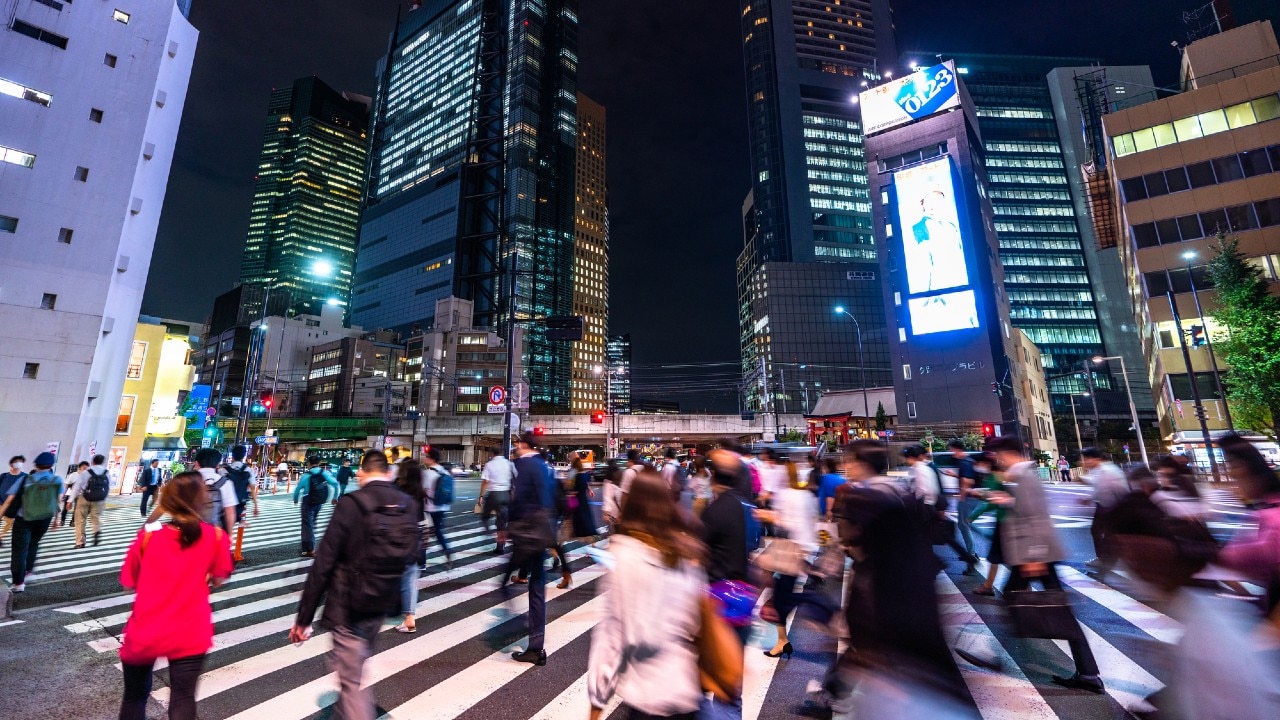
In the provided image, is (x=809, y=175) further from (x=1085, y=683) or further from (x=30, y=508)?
(x=30, y=508)

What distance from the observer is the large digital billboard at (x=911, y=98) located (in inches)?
2382

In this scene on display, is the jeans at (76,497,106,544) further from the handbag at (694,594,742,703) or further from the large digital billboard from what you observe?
the large digital billboard

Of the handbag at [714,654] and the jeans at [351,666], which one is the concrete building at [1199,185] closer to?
the handbag at [714,654]

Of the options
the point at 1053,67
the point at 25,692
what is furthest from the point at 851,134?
the point at 25,692

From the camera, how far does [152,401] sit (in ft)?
119

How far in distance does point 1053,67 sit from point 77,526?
170812 millimetres

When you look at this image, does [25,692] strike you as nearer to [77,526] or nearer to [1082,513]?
[77,526]

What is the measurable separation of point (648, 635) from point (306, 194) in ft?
740

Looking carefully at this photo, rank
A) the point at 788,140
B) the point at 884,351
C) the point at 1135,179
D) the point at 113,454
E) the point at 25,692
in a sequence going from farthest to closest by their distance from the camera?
the point at 788,140, the point at 884,351, the point at 1135,179, the point at 113,454, the point at 25,692

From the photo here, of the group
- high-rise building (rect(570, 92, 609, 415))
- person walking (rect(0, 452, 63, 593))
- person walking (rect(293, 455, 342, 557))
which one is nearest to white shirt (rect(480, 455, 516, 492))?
person walking (rect(293, 455, 342, 557))

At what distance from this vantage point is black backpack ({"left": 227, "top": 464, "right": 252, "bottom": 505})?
364 inches

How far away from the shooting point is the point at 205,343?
4966 inches

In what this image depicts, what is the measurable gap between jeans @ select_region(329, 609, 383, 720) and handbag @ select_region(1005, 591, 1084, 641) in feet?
16.5

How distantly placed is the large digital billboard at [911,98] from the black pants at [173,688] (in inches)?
2943
